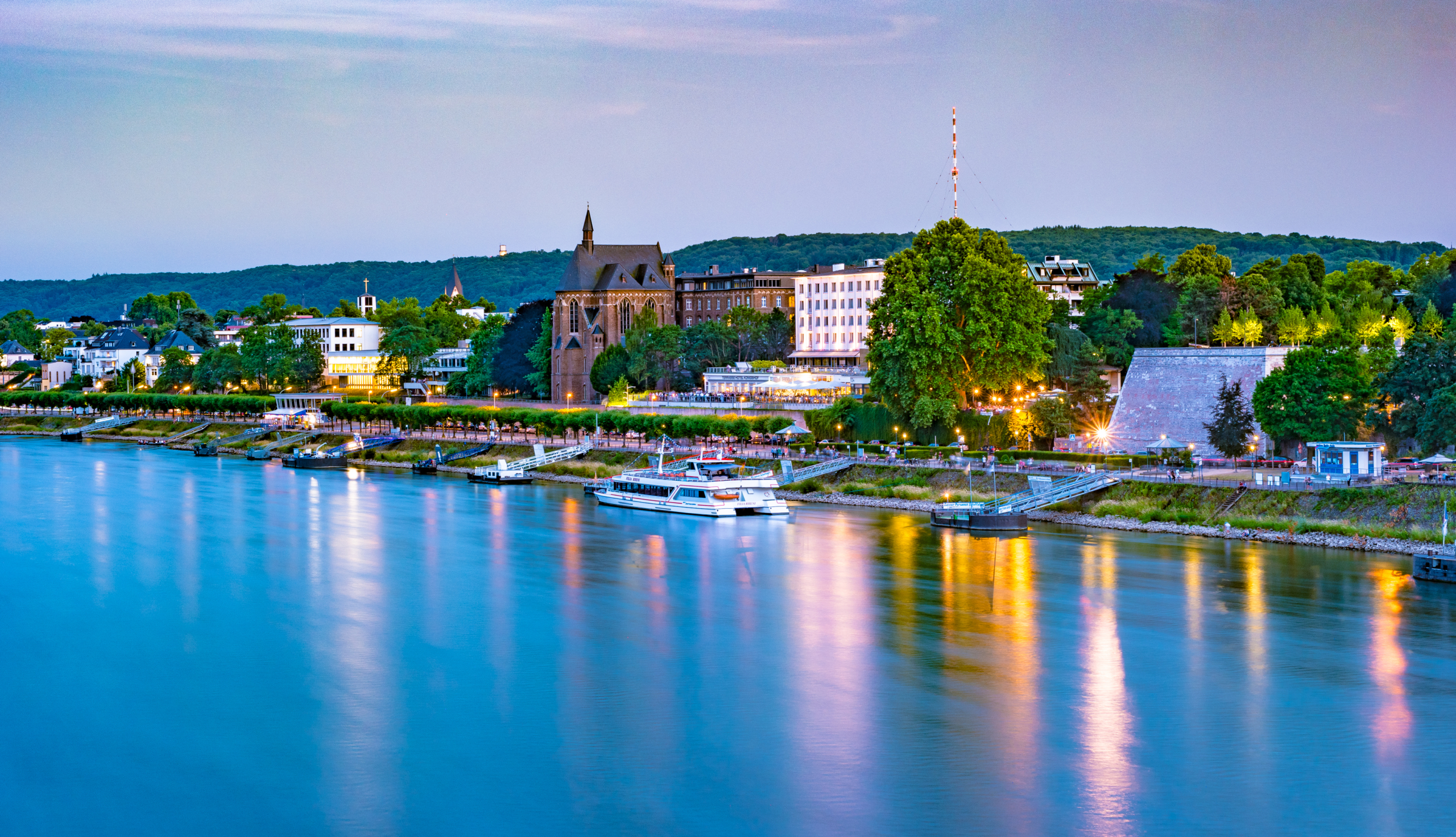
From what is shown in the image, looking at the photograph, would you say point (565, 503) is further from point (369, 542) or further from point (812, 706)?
point (812, 706)

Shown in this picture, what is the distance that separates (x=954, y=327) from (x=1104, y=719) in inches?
1478

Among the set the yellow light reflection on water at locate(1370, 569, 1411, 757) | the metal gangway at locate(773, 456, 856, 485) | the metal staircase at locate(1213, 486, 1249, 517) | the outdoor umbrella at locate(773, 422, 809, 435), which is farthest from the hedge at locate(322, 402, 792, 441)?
the yellow light reflection on water at locate(1370, 569, 1411, 757)

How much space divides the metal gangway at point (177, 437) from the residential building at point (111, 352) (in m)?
41.6

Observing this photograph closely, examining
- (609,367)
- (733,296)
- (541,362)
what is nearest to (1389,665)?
(609,367)

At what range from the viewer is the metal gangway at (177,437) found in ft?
335

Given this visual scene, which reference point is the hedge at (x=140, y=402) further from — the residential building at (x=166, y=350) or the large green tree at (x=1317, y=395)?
the large green tree at (x=1317, y=395)

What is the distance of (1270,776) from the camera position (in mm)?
22391

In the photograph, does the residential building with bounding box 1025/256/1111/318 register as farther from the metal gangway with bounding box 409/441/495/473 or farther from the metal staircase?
the metal staircase

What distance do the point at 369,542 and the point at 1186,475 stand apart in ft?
87.8

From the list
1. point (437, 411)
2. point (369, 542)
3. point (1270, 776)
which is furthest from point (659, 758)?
point (437, 411)

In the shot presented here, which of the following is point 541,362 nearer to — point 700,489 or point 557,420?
point 557,420

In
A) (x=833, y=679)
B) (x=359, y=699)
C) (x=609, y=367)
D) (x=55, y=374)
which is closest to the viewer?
(x=359, y=699)

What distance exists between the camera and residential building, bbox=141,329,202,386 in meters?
139

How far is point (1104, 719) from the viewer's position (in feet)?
83.1
